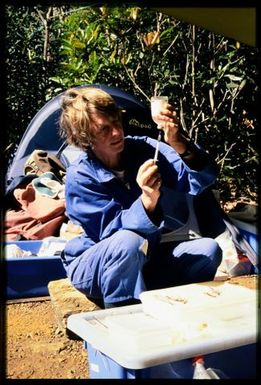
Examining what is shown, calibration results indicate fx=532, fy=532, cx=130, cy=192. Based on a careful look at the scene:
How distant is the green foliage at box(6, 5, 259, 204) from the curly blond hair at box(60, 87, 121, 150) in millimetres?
1012

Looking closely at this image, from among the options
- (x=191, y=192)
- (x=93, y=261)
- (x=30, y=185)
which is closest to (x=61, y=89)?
(x=30, y=185)

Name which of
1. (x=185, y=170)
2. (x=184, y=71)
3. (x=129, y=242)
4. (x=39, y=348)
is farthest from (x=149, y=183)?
(x=184, y=71)

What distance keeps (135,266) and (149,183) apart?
0.83ft

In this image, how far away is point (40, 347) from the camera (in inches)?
70.0

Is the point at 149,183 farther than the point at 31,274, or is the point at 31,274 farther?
the point at 31,274

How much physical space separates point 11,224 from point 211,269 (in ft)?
4.98

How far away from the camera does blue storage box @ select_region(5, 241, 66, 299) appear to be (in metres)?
2.25

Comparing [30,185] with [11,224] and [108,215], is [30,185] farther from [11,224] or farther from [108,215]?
[108,215]

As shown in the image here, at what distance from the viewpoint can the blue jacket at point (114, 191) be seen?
5.24 ft

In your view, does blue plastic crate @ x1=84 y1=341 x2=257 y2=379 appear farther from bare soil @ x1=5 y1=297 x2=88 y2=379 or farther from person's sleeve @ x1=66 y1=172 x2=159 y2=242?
person's sleeve @ x1=66 y1=172 x2=159 y2=242

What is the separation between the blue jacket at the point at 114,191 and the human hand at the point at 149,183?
0.08 ft

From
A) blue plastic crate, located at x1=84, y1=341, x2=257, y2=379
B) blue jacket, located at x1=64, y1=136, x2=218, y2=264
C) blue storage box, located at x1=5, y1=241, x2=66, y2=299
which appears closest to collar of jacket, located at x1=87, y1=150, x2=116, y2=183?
blue jacket, located at x1=64, y1=136, x2=218, y2=264

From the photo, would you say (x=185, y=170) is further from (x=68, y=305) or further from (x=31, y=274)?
(x=31, y=274)

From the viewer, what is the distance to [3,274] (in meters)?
1.24
